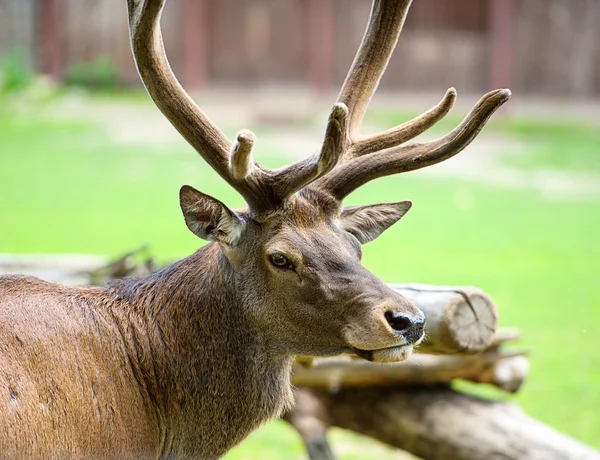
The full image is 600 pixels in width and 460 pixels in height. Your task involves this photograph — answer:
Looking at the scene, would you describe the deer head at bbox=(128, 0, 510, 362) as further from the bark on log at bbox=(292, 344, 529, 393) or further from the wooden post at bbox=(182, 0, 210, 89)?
the wooden post at bbox=(182, 0, 210, 89)

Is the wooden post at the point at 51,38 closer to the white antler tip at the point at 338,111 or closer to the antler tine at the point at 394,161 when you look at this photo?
the antler tine at the point at 394,161

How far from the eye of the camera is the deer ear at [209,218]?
3885mm

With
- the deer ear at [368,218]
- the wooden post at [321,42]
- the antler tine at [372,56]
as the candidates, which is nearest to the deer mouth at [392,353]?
the deer ear at [368,218]

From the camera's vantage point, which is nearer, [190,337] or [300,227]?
[300,227]

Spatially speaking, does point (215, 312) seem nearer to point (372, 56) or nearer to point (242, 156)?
point (242, 156)

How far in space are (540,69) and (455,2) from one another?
2294mm

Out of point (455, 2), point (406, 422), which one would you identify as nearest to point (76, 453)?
point (406, 422)

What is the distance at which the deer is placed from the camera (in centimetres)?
372

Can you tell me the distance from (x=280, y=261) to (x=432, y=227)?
32.0ft

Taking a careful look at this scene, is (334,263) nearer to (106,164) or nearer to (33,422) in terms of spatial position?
(33,422)

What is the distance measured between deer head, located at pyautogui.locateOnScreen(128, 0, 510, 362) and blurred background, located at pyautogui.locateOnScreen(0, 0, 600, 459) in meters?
3.20

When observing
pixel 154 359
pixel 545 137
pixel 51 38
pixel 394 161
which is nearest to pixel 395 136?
pixel 394 161

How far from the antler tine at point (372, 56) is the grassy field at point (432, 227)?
125 inches

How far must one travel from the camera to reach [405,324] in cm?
368
